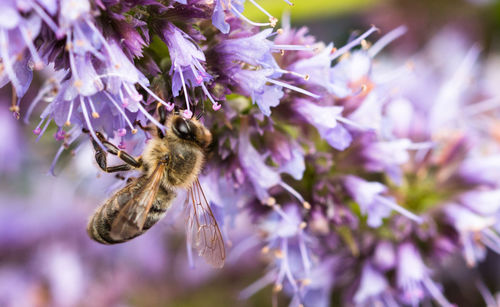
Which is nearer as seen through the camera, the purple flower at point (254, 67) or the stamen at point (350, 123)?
the purple flower at point (254, 67)

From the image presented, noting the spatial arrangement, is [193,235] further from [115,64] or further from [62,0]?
[62,0]

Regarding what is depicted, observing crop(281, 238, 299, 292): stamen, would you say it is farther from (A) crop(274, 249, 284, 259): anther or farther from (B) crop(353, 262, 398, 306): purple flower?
(B) crop(353, 262, 398, 306): purple flower

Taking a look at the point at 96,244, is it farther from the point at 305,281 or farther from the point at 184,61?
the point at 184,61

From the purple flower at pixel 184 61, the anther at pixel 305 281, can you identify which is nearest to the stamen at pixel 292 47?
the purple flower at pixel 184 61

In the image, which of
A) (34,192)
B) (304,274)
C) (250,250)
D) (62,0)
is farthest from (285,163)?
(34,192)

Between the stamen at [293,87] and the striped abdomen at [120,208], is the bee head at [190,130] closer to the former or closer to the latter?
the striped abdomen at [120,208]

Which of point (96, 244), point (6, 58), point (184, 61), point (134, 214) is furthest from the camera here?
point (96, 244)

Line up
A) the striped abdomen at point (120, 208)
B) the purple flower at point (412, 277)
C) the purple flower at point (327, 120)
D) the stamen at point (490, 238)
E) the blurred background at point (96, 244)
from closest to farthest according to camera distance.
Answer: the striped abdomen at point (120, 208), the purple flower at point (327, 120), the purple flower at point (412, 277), the stamen at point (490, 238), the blurred background at point (96, 244)

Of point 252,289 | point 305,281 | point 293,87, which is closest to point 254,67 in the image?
point 293,87
